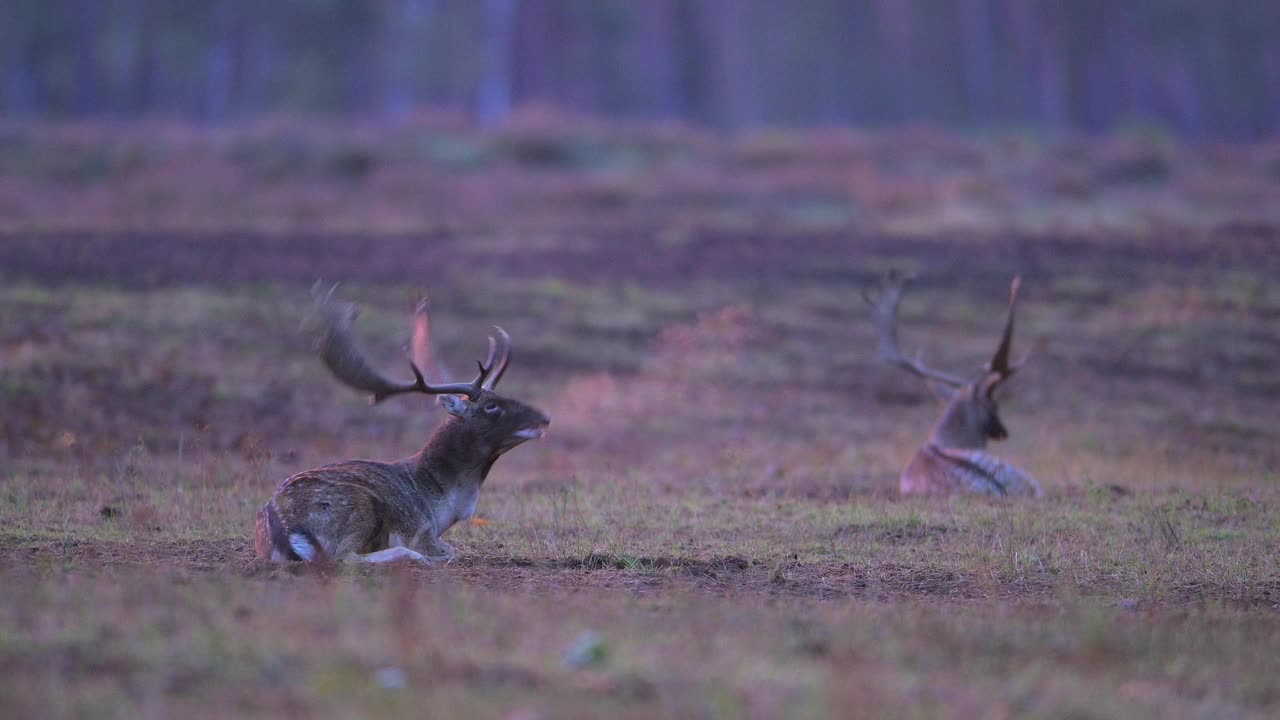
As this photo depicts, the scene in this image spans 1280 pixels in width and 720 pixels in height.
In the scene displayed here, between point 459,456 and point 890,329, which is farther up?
point 890,329

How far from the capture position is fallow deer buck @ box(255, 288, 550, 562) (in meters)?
9.15

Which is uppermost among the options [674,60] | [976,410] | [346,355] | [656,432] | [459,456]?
[674,60]

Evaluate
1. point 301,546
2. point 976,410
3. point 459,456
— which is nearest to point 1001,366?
point 976,410

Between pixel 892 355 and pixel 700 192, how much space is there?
22363mm

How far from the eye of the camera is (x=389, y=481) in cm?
1007

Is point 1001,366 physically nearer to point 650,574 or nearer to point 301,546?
point 650,574

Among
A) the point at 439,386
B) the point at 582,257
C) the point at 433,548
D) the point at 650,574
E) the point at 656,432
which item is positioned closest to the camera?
the point at 650,574

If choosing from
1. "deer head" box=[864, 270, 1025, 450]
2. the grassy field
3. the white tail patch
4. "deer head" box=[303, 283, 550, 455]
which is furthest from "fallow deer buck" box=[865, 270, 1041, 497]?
the white tail patch

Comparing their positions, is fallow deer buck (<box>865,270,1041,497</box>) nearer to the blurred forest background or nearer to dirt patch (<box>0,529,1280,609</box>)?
dirt patch (<box>0,529,1280,609</box>)

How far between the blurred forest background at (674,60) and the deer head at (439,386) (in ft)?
149

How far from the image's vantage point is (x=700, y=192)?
124 feet

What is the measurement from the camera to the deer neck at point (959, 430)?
1502 cm

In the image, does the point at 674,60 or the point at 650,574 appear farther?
the point at 674,60

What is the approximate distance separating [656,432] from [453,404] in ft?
24.0
